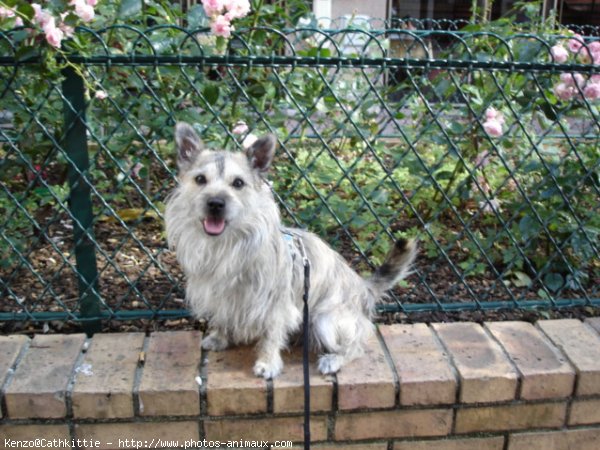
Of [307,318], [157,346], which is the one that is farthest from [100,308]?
[307,318]

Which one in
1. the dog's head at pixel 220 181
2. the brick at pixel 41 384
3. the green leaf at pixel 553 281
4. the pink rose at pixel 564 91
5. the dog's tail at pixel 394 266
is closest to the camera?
the dog's head at pixel 220 181

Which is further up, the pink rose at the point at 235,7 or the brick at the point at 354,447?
the pink rose at the point at 235,7

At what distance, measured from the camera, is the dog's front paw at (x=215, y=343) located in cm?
256

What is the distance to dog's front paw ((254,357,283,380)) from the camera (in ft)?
7.82

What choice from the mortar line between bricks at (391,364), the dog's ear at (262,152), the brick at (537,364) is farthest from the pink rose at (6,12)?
the brick at (537,364)

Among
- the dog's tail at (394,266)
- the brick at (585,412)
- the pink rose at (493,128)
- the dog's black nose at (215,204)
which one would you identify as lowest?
the brick at (585,412)

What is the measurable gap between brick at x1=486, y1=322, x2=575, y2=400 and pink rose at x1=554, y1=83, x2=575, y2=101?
3.60ft

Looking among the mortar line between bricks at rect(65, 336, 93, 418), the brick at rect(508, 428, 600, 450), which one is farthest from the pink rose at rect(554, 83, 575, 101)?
the mortar line between bricks at rect(65, 336, 93, 418)

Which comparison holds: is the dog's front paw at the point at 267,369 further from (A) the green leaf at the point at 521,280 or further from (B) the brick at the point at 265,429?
(A) the green leaf at the point at 521,280

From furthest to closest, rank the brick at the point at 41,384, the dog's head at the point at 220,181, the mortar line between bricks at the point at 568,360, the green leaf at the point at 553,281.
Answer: the green leaf at the point at 553,281, the mortar line between bricks at the point at 568,360, the brick at the point at 41,384, the dog's head at the point at 220,181

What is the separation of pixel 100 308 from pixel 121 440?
63 centimetres

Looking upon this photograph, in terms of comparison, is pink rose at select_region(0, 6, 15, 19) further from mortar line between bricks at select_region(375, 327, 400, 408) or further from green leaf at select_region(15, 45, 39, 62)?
mortar line between bricks at select_region(375, 327, 400, 408)

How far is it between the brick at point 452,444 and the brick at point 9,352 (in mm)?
1591

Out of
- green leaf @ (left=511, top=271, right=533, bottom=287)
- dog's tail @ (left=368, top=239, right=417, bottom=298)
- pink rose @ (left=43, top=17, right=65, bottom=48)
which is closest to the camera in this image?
pink rose @ (left=43, top=17, right=65, bottom=48)
